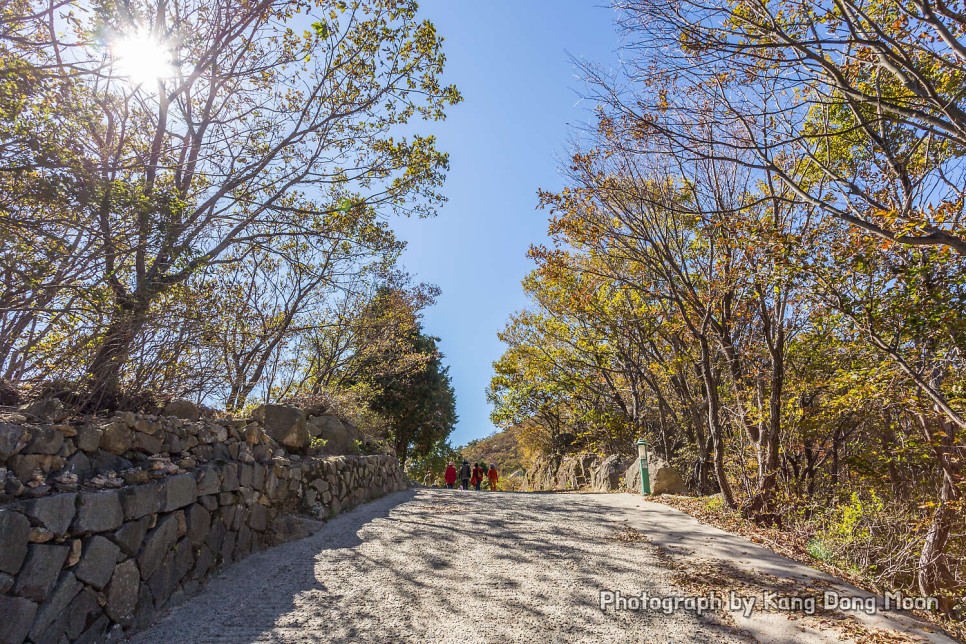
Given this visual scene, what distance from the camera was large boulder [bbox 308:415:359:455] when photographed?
33.2 feet

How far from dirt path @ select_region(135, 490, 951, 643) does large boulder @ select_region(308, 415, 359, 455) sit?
3109 mm

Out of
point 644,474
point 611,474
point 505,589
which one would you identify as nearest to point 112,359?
point 505,589

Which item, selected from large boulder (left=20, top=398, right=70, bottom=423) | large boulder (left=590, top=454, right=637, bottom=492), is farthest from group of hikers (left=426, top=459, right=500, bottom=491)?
large boulder (left=20, top=398, right=70, bottom=423)

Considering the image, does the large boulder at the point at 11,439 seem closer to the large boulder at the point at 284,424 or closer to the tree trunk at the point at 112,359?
the tree trunk at the point at 112,359

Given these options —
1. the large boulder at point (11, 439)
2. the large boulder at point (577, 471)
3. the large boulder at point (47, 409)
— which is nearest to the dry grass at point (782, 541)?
the large boulder at point (11, 439)

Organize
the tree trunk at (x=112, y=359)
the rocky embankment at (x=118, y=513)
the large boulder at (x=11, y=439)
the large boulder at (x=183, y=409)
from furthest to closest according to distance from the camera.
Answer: the large boulder at (x=183, y=409) → the tree trunk at (x=112, y=359) → the large boulder at (x=11, y=439) → the rocky embankment at (x=118, y=513)

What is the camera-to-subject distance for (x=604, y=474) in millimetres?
15203

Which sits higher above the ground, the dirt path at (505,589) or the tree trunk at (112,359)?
the tree trunk at (112,359)

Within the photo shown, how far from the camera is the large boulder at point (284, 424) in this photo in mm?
8164

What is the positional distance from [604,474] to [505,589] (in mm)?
11325

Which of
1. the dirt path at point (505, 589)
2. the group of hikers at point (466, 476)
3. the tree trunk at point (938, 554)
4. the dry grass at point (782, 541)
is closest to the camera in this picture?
the dirt path at point (505, 589)

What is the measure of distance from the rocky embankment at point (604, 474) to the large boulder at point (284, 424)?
7.87 metres

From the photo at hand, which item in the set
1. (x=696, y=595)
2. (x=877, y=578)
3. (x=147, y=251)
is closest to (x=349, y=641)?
(x=696, y=595)

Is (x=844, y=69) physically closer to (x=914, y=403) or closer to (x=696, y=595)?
(x=914, y=403)
